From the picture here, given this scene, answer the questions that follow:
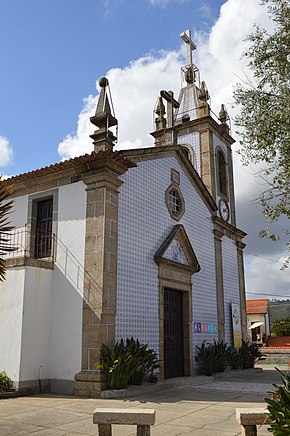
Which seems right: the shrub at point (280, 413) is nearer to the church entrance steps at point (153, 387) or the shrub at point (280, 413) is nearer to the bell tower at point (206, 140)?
the church entrance steps at point (153, 387)

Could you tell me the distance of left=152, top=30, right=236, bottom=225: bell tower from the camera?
16391mm

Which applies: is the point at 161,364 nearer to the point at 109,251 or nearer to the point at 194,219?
the point at 109,251

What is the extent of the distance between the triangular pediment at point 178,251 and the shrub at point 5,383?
425cm

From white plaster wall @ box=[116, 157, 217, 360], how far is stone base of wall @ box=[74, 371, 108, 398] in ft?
3.37

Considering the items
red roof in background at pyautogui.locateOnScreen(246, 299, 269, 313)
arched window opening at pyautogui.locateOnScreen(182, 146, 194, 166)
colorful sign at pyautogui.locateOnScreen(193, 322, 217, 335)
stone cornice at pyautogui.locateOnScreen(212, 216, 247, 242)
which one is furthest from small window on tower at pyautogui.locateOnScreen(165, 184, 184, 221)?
red roof in background at pyautogui.locateOnScreen(246, 299, 269, 313)

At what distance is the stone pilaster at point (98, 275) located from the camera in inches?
338

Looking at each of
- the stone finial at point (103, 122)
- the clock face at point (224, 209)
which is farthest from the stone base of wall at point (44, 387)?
the clock face at point (224, 209)

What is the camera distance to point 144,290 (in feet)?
33.8

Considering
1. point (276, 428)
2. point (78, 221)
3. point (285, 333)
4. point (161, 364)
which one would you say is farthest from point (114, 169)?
point (285, 333)

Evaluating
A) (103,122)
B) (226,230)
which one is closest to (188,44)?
(226,230)

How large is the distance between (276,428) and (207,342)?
375 inches

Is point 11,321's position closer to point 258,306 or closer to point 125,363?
point 125,363

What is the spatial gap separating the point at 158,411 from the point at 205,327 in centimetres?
660

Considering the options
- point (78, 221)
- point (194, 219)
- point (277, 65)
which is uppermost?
point (277, 65)
